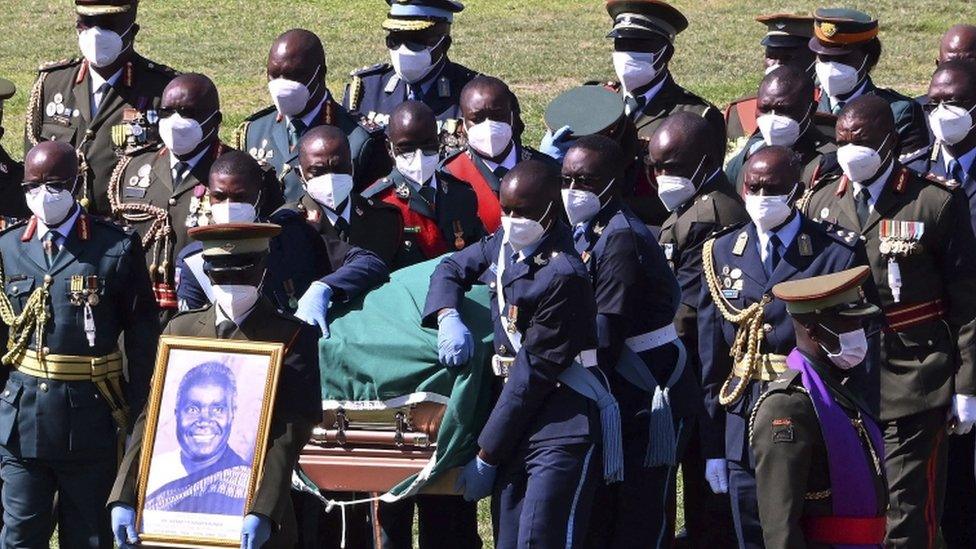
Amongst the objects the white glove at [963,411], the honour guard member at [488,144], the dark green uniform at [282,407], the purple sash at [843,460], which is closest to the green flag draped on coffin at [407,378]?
the dark green uniform at [282,407]

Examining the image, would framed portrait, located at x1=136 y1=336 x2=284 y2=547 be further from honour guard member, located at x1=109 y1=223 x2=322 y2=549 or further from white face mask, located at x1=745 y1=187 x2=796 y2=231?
white face mask, located at x1=745 y1=187 x2=796 y2=231

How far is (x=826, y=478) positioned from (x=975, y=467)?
291 centimetres

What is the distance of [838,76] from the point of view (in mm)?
11750

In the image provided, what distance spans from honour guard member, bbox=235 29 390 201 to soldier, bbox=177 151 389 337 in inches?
32.4

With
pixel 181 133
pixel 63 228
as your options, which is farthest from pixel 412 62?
pixel 63 228

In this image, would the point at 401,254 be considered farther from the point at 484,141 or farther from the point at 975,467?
the point at 975,467

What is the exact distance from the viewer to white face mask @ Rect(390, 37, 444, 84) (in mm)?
11852

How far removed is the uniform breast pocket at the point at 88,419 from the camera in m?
9.91

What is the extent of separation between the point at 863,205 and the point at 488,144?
1737 millimetres

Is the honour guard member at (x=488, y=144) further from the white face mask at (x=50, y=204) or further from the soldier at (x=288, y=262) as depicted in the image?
the white face mask at (x=50, y=204)

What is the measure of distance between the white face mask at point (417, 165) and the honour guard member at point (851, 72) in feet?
7.70

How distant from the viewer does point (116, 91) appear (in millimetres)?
11859

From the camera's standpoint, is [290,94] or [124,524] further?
[290,94]

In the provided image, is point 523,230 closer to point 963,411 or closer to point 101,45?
point 963,411
